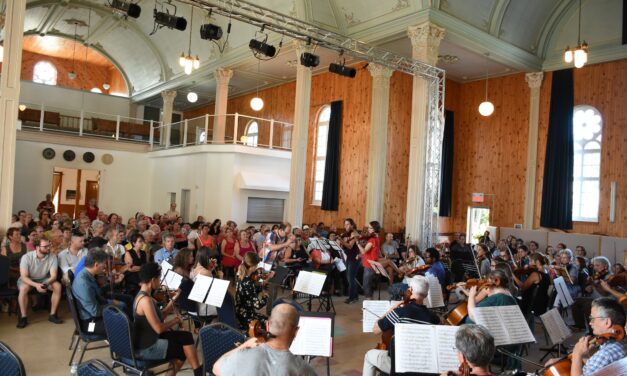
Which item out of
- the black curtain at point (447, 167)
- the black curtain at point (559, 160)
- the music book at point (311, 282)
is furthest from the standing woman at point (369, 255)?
the black curtain at point (447, 167)

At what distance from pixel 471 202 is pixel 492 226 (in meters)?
1.32

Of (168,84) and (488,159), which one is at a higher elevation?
(168,84)

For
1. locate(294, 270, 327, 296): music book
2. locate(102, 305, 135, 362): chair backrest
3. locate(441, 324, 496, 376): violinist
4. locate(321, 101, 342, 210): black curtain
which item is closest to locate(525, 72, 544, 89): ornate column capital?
locate(321, 101, 342, 210): black curtain

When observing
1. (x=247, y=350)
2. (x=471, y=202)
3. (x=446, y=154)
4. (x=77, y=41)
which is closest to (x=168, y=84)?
(x=77, y=41)

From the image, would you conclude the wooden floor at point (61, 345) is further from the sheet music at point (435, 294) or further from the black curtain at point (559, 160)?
the black curtain at point (559, 160)

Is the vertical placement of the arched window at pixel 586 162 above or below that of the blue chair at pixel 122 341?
above

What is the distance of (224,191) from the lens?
16.1 metres

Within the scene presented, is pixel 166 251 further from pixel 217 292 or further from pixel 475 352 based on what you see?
pixel 475 352

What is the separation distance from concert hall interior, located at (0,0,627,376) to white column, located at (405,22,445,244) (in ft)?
0.17

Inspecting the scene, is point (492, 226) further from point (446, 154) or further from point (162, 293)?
point (162, 293)

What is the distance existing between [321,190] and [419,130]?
270 inches

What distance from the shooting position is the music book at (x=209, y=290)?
4980mm

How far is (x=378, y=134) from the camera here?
1393 cm

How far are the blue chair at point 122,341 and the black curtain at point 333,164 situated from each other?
12.9 m
